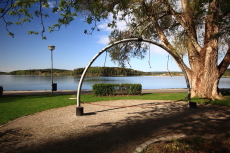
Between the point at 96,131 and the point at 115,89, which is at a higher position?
the point at 115,89

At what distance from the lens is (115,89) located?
14.9 m

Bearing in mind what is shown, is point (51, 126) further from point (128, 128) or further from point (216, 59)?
point (216, 59)

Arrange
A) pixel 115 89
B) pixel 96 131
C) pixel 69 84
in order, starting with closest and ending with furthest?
1. pixel 96 131
2. pixel 115 89
3. pixel 69 84

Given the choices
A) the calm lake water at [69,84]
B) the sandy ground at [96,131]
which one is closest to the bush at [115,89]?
the sandy ground at [96,131]

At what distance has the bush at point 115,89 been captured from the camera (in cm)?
1445

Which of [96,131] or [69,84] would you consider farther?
[69,84]

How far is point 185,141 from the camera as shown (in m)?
4.35

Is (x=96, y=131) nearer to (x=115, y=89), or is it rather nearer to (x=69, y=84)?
(x=115, y=89)

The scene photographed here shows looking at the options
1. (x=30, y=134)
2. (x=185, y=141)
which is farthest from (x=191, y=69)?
(x=30, y=134)

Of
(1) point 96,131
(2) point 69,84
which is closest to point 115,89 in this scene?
(1) point 96,131

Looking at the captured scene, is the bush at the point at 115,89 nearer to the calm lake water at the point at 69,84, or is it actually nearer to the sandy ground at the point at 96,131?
the sandy ground at the point at 96,131

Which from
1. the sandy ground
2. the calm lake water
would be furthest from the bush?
the calm lake water

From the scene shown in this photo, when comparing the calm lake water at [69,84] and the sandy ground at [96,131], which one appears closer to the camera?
the sandy ground at [96,131]

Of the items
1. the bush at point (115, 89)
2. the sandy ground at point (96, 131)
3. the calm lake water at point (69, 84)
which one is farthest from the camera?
the calm lake water at point (69, 84)
